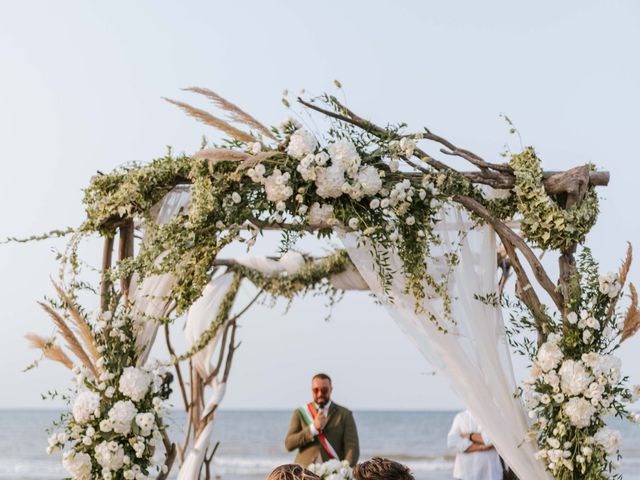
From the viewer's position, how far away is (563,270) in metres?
4.55

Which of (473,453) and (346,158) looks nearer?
(346,158)

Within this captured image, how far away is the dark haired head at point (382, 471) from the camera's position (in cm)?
295

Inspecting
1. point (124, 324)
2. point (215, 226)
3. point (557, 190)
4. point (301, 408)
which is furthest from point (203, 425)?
point (557, 190)

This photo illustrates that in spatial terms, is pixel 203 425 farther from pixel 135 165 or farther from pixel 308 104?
pixel 308 104

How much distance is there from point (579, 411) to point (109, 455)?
227cm

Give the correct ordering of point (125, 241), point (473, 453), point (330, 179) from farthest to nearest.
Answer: point (473, 453)
point (125, 241)
point (330, 179)

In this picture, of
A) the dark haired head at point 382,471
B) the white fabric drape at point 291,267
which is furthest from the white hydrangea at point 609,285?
the white fabric drape at point 291,267

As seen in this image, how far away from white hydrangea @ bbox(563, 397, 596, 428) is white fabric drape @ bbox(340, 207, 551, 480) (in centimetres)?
29

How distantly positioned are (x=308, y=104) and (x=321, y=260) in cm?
339

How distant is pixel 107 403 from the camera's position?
4.57 m

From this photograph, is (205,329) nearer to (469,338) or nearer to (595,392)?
(469,338)

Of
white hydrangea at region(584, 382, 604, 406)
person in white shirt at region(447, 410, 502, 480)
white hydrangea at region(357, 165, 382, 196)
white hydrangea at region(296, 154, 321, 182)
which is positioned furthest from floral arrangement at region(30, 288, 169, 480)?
person in white shirt at region(447, 410, 502, 480)

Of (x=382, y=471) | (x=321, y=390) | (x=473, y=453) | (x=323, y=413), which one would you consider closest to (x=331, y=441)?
(x=323, y=413)

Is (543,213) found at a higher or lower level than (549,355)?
higher
